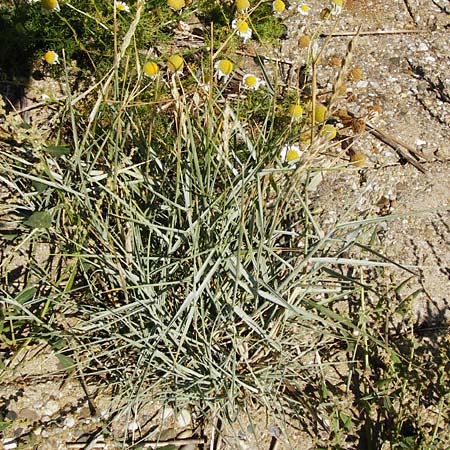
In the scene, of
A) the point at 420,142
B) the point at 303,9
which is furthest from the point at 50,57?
the point at 420,142

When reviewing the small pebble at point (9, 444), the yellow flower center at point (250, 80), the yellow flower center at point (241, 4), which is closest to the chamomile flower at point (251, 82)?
the yellow flower center at point (250, 80)

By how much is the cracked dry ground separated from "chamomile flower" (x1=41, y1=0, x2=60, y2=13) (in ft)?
2.79

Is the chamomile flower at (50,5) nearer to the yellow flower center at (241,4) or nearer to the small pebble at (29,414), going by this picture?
the yellow flower center at (241,4)

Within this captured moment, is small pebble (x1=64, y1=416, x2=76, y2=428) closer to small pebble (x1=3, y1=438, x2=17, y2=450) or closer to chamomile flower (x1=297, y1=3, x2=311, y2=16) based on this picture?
small pebble (x1=3, y1=438, x2=17, y2=450)

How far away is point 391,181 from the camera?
2010 mm

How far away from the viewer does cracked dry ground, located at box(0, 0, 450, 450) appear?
1.54m

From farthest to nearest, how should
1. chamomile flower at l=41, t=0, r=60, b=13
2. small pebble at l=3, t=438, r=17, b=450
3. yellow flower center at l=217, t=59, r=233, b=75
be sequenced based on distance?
1. chamomile flower at l=41, t=0, r=60, b=13
2. yellow flower center at l=217, t=59, r=233, b=75
3. small pebble at l=3, t=438, r=17, b=450

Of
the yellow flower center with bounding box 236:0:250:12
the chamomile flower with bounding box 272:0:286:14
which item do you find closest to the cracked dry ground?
the chamomile flower with bounding box 272:0:286:14

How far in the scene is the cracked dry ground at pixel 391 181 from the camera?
1.54 m

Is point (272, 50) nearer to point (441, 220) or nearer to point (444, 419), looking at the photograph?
point (441, 220)

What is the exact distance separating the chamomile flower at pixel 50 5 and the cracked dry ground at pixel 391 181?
33.4 inches

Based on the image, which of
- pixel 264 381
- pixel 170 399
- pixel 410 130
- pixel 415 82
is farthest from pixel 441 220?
pixel 170 399

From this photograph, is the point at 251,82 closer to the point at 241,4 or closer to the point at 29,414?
the point at 241,4

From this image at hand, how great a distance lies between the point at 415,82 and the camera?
2.31 m
